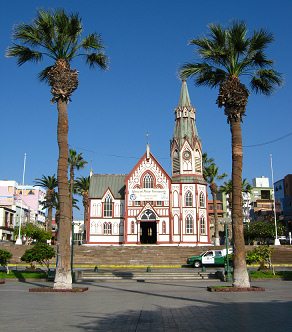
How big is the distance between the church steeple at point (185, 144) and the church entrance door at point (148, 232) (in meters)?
8.07

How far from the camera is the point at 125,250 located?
50.1 meters

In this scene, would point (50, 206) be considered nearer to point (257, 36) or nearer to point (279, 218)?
point (279, 218)

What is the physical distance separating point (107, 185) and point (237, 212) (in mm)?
44998

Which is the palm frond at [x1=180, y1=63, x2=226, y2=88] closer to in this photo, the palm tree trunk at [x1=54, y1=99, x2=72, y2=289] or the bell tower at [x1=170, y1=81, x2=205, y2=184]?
the palm tree trunk at [x1=54, y1=99, x2=72, y2=289]

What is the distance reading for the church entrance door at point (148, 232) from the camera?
60.7 metres

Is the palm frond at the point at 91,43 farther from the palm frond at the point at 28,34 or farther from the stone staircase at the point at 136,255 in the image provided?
the stone staircase at the point at 136,255

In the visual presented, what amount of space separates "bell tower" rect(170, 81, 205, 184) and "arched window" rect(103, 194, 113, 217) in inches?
384

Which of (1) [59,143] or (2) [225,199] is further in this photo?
(2) [225,199]

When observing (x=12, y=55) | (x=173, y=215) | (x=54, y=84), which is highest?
(x=12, y=55)

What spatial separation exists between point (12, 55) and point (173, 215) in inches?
1634

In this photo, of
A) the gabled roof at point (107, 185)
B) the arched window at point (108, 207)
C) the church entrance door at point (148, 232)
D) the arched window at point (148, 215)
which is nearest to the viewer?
the arched window at point (148, 215)

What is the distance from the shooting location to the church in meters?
59.3

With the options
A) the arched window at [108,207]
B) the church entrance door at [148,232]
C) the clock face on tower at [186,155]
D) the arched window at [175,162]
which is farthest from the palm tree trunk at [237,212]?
the arched window at [108,207]

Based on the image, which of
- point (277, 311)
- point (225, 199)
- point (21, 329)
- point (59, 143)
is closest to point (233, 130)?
point (59, 143)
